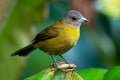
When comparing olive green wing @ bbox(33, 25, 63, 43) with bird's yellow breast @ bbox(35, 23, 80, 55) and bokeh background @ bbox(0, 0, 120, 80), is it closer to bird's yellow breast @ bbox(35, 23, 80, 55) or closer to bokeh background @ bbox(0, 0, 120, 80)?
bird's yellow breast @ bbox(35, 23, 80, 55)

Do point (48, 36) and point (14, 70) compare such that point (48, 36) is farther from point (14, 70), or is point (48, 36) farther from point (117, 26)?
point (117, 26)

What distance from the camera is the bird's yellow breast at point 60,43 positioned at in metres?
3.36

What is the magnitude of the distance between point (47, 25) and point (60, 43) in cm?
229

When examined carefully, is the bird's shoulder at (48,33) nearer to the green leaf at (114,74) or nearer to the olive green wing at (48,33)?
the olive green wing at (48,33)

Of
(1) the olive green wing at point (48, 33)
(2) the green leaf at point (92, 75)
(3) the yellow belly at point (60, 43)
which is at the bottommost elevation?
(2) the green leaf at point (92, 75)

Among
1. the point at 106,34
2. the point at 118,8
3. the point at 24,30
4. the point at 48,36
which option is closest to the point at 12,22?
the point at 24,30

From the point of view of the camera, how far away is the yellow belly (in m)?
3.36

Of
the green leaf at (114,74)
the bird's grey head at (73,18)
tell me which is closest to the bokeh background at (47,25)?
the bird's grey head at (73,18)

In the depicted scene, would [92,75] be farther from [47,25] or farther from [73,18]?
[47,25]

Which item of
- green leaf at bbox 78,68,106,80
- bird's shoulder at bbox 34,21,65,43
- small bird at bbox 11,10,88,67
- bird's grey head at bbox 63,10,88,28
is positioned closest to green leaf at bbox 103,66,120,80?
green leaf at bbox 78,68,106,80

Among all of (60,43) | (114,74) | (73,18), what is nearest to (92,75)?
(114,74)

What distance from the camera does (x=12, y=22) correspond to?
419 cm

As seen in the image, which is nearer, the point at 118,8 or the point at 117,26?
the point at 117,26

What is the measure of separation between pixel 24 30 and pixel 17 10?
20 cm
